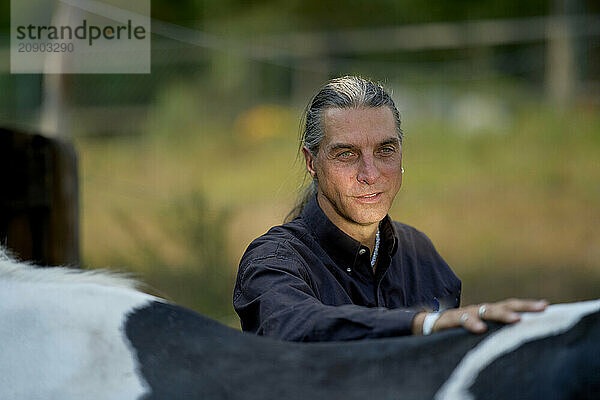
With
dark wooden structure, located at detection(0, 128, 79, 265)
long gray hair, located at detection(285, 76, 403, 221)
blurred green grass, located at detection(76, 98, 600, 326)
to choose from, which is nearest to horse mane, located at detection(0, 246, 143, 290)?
long gray hair, located at detection(285, 76, 403, 221)

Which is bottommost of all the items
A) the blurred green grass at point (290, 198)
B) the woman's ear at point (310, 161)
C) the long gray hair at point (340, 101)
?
the blurred green grass at point (290, 198)

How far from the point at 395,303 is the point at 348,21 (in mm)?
9129

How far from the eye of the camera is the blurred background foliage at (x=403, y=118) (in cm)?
589

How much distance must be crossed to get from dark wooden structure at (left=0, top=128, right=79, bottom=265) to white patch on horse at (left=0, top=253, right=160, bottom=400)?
1.82 m

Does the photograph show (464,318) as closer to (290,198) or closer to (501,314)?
(501,314)

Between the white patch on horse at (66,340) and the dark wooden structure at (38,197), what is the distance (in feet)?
5.98

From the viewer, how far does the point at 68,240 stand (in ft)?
10.3

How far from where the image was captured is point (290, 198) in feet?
12.0

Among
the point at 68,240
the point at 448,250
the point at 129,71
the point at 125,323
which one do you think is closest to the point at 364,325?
the point at 125,323

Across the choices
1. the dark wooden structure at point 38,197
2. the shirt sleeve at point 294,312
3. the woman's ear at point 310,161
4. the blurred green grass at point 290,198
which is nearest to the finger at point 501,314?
the shirt sleeve at point 294,312

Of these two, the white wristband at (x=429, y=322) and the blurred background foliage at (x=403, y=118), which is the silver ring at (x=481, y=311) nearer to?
the white wristband at (x=429, y=322)

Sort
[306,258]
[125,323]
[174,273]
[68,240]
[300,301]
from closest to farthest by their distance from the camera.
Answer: [125,323] < [300,301] < [306,258] < [68,240] < [174,273]

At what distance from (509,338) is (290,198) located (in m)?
2.70

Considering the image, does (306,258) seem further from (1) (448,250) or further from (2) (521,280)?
(1) (448,250)
